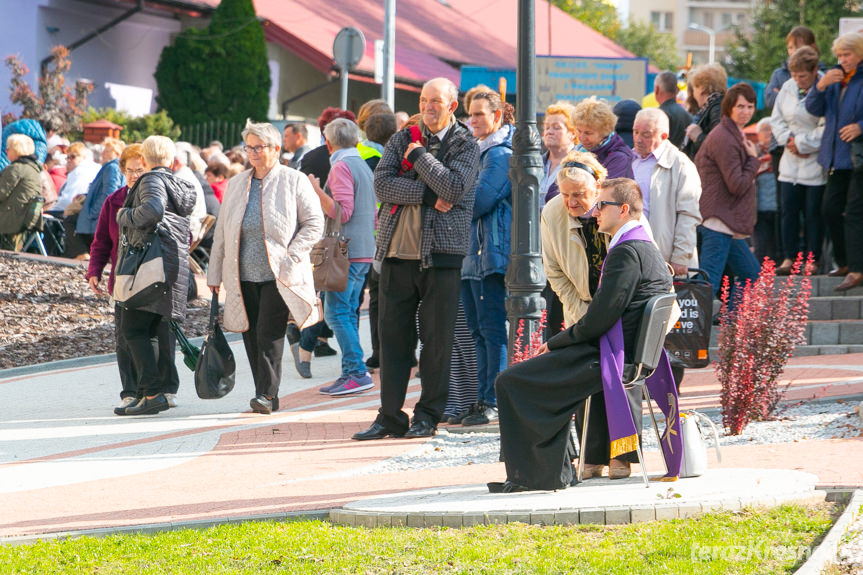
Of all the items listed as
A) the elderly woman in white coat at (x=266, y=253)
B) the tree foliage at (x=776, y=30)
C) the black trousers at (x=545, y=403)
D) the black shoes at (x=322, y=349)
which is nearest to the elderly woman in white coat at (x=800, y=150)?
the black shoes at (x=322, y=349)

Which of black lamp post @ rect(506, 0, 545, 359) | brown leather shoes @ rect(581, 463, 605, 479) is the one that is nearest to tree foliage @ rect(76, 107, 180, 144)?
black lamp post @ rect(506, 0, 545, 359)

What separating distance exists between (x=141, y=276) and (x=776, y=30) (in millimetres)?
34404

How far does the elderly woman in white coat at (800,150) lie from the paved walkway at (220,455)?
5.19 feet

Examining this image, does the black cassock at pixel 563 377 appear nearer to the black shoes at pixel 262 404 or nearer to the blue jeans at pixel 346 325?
the black shoes at pixel 262 404

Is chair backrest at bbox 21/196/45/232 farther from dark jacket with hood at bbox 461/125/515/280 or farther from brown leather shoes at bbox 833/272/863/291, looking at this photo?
brown leather shoes at bbox 833/272/863/291

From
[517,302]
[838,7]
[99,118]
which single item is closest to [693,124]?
[517,302]

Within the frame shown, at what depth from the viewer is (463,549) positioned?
5781 millimetres

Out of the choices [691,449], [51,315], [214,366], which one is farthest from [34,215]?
[691,449]

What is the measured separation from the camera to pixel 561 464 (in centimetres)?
670

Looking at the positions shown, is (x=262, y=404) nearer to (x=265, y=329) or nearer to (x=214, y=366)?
(x=214, y=366)

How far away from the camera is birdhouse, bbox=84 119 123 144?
936 inches

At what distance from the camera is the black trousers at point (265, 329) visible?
9.84 m

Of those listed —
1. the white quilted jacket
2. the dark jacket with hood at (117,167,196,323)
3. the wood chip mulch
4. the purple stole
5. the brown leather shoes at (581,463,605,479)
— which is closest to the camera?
the purple stole

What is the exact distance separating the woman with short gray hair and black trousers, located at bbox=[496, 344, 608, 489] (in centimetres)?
409
